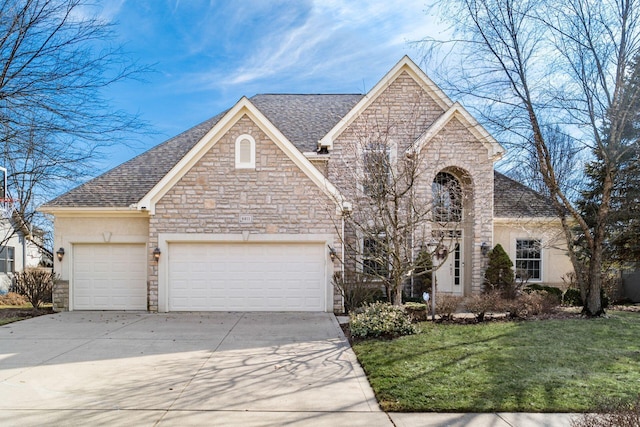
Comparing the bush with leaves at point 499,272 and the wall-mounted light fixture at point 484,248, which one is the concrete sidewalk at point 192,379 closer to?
the bush with leaves at point 499,272

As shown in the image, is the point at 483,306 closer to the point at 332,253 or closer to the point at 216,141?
the point at 332,253

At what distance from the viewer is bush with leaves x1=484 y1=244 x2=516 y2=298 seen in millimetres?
13719

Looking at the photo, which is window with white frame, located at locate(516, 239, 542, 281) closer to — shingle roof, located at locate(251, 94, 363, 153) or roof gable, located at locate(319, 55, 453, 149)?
roof gable, located at locate(319, 55, 453, 149)

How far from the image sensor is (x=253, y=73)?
587 inches

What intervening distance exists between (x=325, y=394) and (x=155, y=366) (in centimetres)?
293

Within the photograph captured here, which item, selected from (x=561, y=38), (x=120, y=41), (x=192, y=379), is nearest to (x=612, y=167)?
(x=561, y=38)

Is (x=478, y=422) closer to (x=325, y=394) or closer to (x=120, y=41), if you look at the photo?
(x=325, y=394)

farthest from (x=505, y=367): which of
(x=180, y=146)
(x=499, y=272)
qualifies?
(x=180, y=146)

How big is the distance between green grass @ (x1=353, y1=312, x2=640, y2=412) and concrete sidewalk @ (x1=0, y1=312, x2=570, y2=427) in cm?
31

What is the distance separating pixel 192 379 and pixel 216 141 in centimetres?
772

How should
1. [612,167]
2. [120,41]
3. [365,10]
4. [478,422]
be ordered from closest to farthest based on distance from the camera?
1. [478,422]
2. [120,41]
3. [365,10]
4. [612,167]

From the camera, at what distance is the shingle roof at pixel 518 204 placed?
1516 cm

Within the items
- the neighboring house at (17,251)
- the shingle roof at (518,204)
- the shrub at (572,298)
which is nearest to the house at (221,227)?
the shingle roof at (518,204)

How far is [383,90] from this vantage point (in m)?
14.9
